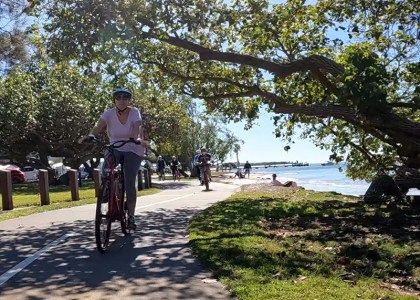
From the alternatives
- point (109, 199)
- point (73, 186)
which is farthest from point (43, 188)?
point (109, 199)

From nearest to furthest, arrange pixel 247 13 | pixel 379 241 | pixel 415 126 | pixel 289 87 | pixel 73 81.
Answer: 1. pixel 379 241
2. pixel 415 126
3. pixel 247 13
4. pixel 289 87
5. pixel 73 81

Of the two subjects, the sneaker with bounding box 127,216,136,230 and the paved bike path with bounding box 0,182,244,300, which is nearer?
the paved bike path with bounding box 0,182,244,300

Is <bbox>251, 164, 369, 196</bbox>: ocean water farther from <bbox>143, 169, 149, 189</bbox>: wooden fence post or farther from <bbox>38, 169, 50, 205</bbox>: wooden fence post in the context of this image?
<bbox>38, 169, 50, 205</bbox>: wooden fence post

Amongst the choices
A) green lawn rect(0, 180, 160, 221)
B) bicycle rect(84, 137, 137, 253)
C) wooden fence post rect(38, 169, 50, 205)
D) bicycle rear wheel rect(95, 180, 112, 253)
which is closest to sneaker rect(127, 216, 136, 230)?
bicycle rect(84, 137, 137, 253)

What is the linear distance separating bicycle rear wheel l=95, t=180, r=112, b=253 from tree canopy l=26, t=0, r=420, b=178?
5.15 meters

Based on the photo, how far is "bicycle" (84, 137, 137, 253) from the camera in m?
5.95

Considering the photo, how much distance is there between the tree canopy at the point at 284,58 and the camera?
33.7ft

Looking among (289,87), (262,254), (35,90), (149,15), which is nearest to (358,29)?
(289,87)

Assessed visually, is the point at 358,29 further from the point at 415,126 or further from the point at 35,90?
the point at 35,90

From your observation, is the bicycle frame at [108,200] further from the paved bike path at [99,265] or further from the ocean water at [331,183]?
the ocean water at [331,183]

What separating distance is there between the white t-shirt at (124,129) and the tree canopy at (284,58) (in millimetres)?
4375

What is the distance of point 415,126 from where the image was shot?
9.98 metres

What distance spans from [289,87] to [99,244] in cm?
1148

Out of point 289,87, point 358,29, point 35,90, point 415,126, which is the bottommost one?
point 415,126
